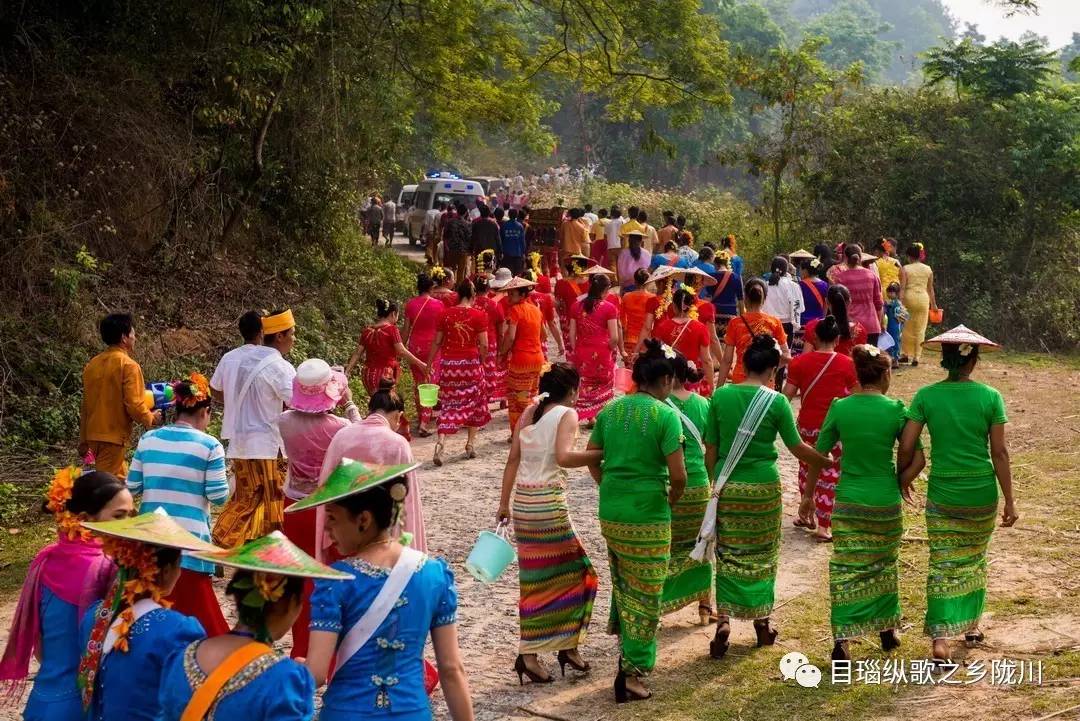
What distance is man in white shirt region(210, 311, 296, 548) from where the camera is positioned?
28.1 feet

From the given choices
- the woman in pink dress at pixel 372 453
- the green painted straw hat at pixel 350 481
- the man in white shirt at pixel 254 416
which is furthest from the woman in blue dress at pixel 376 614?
the man in white shirt at pixel 254 416

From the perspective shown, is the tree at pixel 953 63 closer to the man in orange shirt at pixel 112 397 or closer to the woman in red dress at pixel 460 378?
the woman in red dress at pixel 460 378

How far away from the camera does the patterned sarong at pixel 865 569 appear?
745 centimetres

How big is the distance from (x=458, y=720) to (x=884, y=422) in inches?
147

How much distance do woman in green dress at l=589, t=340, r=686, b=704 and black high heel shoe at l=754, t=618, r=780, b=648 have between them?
1.06m

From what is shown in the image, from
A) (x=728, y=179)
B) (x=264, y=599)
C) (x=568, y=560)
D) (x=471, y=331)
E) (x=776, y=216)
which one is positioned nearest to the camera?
(x=264, y=599)

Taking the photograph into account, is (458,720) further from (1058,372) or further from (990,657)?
(1058,372)

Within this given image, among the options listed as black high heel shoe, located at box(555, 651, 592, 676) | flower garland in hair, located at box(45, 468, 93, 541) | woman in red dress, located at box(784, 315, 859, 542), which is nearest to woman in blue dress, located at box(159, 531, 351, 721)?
flower garland in hair, located at box(45, 468, 93, 541)

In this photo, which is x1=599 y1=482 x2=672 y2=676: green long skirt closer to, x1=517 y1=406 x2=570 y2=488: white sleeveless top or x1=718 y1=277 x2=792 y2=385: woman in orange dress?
x1=517 y1=406 x2=570 y2=488: white sleeveless top

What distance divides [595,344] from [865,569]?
6568mm

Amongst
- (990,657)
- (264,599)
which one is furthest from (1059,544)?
(264,599)

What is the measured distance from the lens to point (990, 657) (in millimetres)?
7574

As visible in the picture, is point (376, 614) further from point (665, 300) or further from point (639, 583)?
point (665, 300)

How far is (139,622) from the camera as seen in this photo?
14.2 feet
